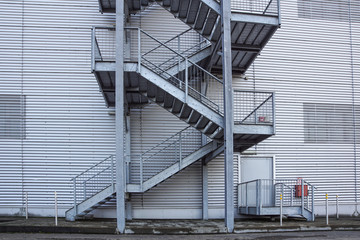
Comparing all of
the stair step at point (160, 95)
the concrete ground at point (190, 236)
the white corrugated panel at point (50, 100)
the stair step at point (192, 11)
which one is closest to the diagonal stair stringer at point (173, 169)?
the concrete ground at point (190, 236)

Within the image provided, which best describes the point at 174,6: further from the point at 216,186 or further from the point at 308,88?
the point at 308,88

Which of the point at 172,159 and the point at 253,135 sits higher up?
the point at 253,135

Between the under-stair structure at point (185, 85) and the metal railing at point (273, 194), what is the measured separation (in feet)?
5.04

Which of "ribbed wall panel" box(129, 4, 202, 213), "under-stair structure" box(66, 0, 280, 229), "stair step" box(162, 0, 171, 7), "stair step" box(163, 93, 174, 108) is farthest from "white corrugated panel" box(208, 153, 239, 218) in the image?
"stair step" box(162, 0, 171, 7)

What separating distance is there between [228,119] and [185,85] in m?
1.66

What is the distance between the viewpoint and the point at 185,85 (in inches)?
450

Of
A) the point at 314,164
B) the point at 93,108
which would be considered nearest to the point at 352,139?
the point at 314,164

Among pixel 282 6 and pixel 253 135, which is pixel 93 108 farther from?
pixel 282 6

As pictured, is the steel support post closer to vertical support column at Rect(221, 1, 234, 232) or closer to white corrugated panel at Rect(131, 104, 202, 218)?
white corrugated panel at Rect(131, 104, 202, 218)

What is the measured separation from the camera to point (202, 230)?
37.6 ft

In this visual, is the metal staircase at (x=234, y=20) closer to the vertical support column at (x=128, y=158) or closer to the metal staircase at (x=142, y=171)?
the metal staircase at (x=142, y=171)

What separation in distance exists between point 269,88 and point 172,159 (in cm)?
507

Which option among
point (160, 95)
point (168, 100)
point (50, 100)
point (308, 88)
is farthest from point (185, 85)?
point (308, 88)

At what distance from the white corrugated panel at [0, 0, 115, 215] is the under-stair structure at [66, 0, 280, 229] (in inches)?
29.4
